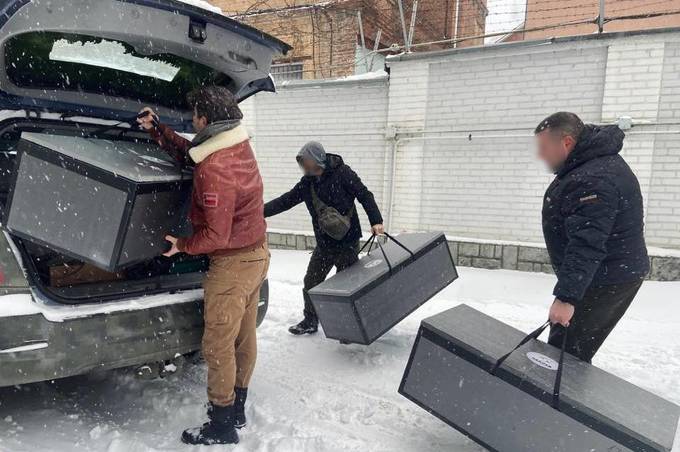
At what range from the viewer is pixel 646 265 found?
7.55 ft

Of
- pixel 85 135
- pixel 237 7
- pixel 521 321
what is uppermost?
pixel 237 7

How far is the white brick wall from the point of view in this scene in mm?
5203

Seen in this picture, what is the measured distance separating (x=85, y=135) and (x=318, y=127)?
4.93 meters

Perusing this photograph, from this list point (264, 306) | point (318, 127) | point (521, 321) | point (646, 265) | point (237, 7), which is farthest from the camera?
point (237, 7)

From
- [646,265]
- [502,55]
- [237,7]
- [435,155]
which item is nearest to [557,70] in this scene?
[502,55]

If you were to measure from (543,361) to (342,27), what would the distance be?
913cm

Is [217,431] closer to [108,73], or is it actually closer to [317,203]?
[317,203]

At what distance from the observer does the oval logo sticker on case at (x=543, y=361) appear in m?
2.05

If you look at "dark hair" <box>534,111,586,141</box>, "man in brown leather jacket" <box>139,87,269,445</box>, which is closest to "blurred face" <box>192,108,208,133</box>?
"man in brown leather jacket" <box>139,87,269,445</box>

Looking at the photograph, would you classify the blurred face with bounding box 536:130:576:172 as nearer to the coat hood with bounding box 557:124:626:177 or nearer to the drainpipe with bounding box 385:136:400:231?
the coat hood with bounding box 557:124:626:177

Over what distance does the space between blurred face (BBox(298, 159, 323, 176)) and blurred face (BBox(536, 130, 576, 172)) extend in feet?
5.46

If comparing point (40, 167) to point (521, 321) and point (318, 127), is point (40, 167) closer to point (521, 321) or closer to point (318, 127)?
point (521, 321)

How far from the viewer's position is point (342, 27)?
9672 mm

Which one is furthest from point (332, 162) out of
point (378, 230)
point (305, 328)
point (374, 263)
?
point (305, 328)
